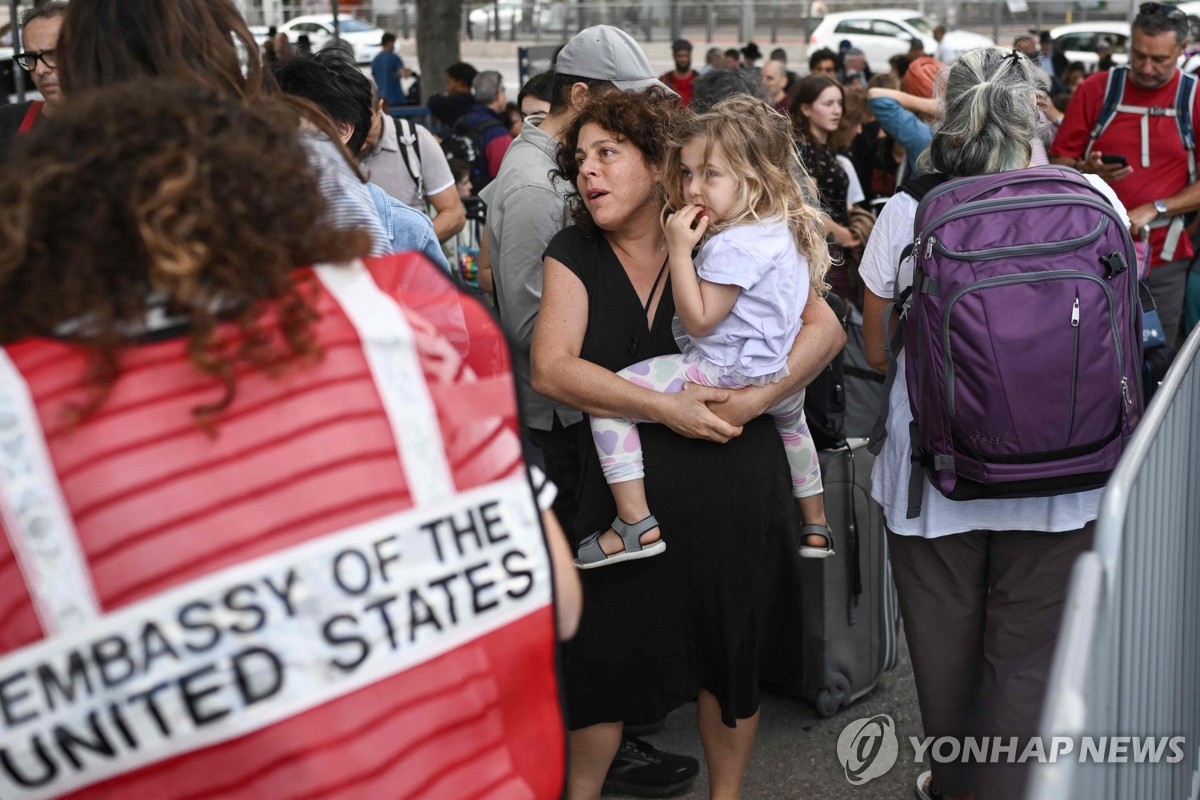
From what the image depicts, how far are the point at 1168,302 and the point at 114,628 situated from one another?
16.9 ft

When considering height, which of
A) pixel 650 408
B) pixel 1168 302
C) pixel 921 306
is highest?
pixel 921 306

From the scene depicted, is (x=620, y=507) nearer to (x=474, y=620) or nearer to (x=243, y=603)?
(x=474, y=620)

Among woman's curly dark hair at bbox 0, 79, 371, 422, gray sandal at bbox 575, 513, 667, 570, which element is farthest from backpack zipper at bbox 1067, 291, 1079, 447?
woman's curly dark hair at bbox 0, 79, 371, 422

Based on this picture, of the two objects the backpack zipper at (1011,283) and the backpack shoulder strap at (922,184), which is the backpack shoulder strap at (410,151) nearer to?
the backpack shoulder strap at (922,184)

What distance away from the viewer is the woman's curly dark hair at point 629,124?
3115mm

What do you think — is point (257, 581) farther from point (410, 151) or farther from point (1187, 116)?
point (1187, 116)

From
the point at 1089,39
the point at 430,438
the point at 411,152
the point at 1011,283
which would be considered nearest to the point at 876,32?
the point at 1089,39

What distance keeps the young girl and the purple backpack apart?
32 cm

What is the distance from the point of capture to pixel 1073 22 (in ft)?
109

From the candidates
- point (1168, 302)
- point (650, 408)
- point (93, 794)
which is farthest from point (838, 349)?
point (1168, 302)

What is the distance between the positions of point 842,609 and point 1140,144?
270 cm

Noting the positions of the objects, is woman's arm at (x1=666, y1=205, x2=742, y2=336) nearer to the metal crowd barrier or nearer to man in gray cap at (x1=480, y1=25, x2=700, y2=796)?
man in gray cap at (x1=480, y1=25, x2=700, y2=796)

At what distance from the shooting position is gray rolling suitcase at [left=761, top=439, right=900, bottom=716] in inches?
152

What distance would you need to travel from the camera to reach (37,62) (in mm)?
3785
